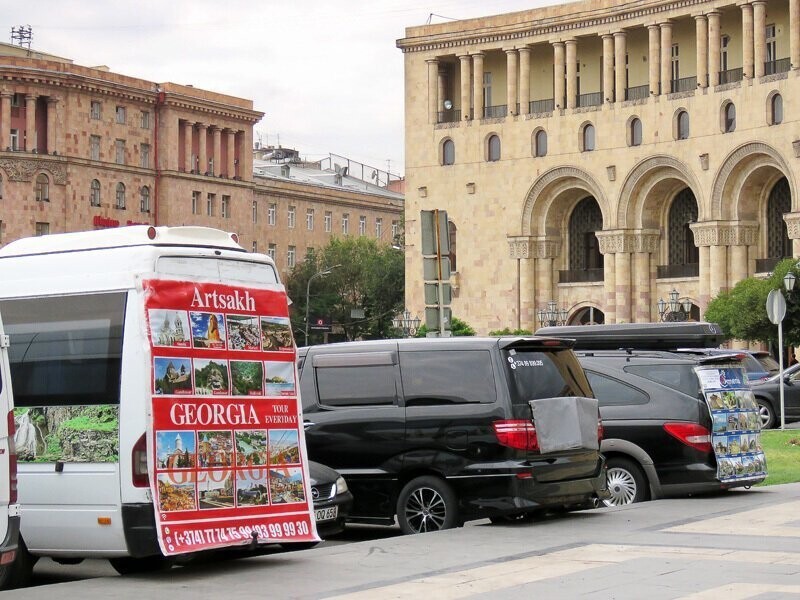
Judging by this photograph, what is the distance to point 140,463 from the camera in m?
11.2

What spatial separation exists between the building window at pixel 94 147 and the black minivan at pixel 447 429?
7562 centimetres

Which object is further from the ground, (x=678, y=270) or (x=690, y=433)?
(x=678, y=270)

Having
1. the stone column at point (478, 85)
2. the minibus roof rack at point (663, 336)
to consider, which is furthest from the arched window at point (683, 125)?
the minibus roof rack at point (663, 336)

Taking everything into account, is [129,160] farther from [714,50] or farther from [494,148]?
[714,50]

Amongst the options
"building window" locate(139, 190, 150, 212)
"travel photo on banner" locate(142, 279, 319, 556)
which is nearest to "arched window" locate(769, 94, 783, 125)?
"building window" locate(139, 190, 150, 212)

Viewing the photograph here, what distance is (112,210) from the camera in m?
90.2

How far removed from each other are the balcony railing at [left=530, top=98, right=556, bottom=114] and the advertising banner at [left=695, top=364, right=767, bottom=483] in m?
54.6

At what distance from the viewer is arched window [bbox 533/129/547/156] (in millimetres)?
70250

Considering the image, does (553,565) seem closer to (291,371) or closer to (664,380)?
(291,371)

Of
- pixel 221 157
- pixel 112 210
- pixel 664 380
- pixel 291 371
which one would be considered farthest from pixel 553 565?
pixel 221 157

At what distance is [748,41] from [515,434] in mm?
51197

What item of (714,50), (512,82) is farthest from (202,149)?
(714,50)

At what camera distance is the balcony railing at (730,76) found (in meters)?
63.7

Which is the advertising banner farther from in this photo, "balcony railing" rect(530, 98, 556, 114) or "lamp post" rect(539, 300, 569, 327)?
"balcony railing" rect(530, 98, 556, 114)
